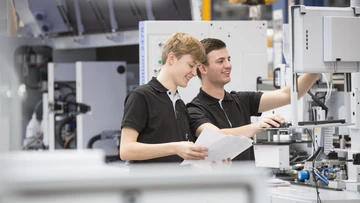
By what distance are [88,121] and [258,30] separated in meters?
2.64

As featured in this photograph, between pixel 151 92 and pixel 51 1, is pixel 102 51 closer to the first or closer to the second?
pixel 51 1

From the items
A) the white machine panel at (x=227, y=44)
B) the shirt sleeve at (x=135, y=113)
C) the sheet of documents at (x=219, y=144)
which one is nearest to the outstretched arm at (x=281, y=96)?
the sheet of documents at (x=219, y=144)

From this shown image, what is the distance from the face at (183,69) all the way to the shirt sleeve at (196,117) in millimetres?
308

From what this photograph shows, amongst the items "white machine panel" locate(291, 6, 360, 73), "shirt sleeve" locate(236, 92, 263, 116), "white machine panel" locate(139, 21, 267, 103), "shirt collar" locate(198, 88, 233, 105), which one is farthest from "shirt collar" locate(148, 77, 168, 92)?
"white machine panel" locate(139, 21, 267, 103)

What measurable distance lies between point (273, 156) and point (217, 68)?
4.65ft

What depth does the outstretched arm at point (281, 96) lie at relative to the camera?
3.48 m

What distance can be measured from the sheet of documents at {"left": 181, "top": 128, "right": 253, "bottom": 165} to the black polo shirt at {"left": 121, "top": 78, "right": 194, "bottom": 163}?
0.15m

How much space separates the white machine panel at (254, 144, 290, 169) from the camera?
15.0 feet

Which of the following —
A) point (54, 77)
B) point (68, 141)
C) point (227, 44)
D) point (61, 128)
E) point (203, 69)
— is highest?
point (227, 44)

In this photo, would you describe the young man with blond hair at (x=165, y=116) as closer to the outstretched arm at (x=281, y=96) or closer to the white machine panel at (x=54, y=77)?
the outstretched arm at (x=281, y=96)

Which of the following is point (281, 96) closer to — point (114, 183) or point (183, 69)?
point (183, 69)

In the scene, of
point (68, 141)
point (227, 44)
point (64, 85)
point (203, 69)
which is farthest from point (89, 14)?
point (203, 69)

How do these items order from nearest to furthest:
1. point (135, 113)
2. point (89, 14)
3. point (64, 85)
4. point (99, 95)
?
point (135, 113) < point (99, 95) < point (64, 85) < point (89, 14)

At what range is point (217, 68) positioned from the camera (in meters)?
3.38
